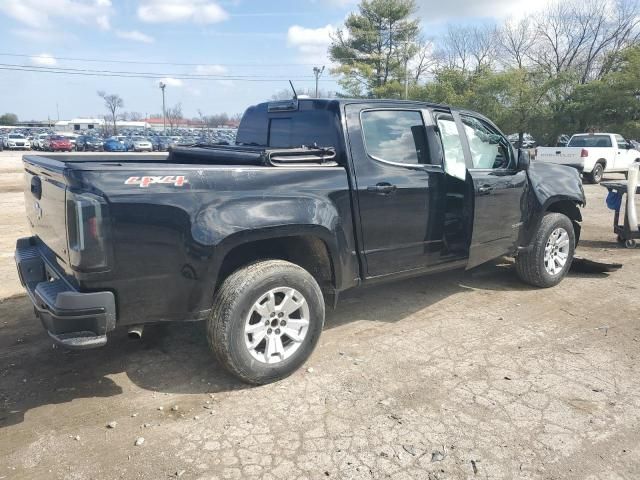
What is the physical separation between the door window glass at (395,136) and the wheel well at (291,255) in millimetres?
883

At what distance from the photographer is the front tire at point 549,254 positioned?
5.47m

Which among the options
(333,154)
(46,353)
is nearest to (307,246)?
(333,154)

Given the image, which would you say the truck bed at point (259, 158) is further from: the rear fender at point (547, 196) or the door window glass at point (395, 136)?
the rear fender at point (547, 196)

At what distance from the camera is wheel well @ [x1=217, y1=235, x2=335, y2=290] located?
3.55 meters

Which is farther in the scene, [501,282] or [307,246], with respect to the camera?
[501,282]

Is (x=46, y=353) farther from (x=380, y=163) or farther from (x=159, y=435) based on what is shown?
(x=380, y=163)

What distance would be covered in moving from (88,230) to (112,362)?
4.58ft

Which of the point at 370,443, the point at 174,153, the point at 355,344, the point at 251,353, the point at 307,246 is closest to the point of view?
the point at 370,443

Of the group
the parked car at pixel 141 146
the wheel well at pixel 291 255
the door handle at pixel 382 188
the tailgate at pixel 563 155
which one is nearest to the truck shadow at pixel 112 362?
the wheel well at pixel 291 255

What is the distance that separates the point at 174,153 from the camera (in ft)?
15.5

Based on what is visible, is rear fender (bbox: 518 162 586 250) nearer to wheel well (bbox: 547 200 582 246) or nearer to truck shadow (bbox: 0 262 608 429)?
wheel well (bbox: 547 200 582 246)

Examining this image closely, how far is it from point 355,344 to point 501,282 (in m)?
2.51

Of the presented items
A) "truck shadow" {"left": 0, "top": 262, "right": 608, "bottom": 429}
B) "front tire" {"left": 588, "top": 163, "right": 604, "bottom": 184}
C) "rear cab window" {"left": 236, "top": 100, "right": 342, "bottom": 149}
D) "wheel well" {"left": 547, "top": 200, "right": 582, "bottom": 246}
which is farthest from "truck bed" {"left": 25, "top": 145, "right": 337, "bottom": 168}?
"front tire" {"left": 588, "top": 163, "right": 604, "bottom": 184}

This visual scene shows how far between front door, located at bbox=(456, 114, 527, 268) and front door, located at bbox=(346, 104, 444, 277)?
0.46 metres
